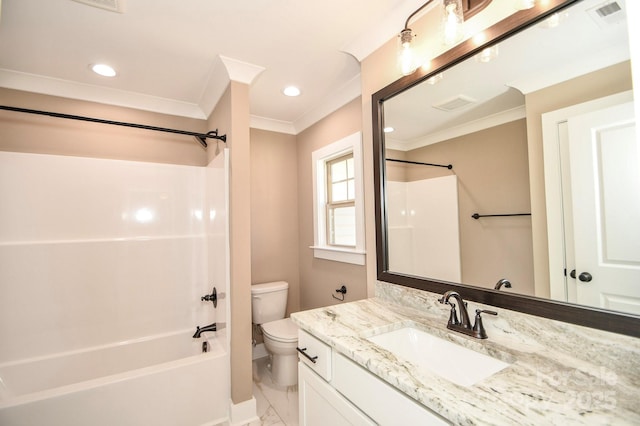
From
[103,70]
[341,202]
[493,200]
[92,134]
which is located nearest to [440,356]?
[493,200]

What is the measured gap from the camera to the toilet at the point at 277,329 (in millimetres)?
2240

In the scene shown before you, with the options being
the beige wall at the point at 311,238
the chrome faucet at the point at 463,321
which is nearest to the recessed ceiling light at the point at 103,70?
the beige wall at the point at 311,238

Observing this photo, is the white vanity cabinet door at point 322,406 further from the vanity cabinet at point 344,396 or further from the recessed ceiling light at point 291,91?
the recessed ceiling light at point 291,91

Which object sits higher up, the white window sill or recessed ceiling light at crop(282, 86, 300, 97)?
recessed ceiling light at crop(282, 86, 300, 97)

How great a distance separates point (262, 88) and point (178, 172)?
1.10m

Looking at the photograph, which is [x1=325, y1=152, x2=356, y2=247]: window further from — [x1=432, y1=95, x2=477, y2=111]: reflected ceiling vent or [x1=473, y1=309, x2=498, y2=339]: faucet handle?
[x1=473, y1=309, x2=498, y2=339]: faucet handle

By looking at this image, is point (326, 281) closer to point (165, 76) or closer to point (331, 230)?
point (331, 230)

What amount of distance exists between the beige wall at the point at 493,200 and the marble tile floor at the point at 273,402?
163cm

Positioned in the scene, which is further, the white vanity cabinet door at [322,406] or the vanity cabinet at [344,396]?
the white vanity cabinet door at [322,406]

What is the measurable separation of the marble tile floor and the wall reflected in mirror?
137 centimetres

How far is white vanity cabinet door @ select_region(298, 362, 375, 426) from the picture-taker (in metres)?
0.98

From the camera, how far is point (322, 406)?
3.76 feet

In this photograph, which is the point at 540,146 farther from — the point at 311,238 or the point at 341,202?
A: the point at 311,238

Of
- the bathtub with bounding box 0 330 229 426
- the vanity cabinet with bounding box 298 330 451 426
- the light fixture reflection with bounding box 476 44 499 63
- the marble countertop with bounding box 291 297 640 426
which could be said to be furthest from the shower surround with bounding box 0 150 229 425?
the light fixture reflection with bounding box 476 44 499 63
